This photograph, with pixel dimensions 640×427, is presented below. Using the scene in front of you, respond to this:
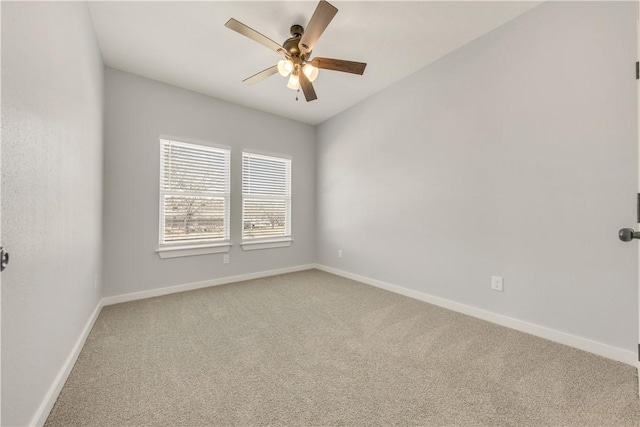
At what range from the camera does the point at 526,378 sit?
1.57 meters

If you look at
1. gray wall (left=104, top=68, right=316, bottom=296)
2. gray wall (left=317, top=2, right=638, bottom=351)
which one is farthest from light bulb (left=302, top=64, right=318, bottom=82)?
gray wall (left=104, top=68, right=316, bottom=296)

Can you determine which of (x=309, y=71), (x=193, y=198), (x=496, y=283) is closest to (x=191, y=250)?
(x=193, y=198)

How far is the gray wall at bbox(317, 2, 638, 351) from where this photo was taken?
69.9 inches

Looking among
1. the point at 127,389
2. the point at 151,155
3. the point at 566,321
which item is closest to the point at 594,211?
the point at 566,321

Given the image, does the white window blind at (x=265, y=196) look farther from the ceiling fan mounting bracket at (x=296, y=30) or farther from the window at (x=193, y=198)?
the ceiling fan mounting bracket at (x=296, y=30)

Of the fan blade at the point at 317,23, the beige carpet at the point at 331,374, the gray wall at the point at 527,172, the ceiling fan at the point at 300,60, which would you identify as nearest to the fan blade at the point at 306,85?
the ceiling fan at the point at 300,60

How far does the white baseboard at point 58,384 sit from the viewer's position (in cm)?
119

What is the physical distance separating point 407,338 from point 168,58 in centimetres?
362

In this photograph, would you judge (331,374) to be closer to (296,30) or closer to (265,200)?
(296,30)

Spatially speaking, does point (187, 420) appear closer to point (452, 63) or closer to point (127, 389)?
point (127, 389)

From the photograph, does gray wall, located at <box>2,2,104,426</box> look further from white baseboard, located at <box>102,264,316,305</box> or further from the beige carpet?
white baseboard, located at <box>102,264,316,305</box>

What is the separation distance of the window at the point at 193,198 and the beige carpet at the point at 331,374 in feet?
3.48

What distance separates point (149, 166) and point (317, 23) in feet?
8.48

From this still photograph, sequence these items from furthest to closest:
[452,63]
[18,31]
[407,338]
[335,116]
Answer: [335,116]
[452,63]
[407,338]
[18,31]
